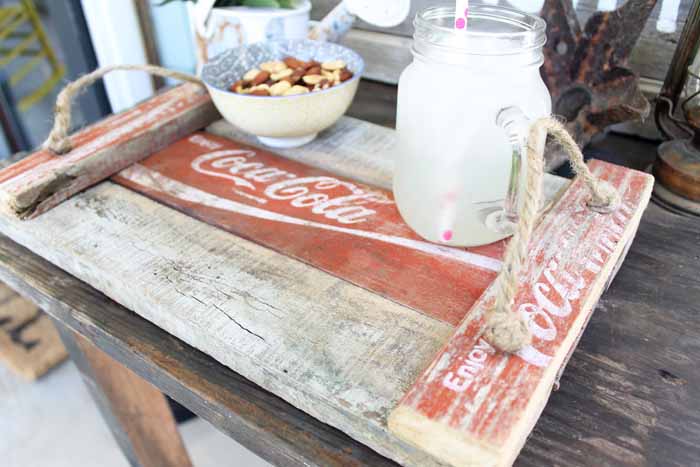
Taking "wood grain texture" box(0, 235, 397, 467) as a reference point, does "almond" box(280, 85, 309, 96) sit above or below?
above

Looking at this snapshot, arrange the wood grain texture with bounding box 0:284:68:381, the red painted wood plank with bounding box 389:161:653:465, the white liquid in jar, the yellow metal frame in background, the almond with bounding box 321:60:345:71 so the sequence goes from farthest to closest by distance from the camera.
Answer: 1. the yellow metal frame in background
2. the wood grain texture with bounding box 0:284:68:381
3. the almond with bounding box 321:60:345:71
4. the white liquid in jar
5. the red painted wood plank with bounding box 389:161:653:465

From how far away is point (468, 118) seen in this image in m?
0.42

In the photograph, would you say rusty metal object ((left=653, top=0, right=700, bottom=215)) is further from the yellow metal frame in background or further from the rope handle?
the yellow metal frame in background

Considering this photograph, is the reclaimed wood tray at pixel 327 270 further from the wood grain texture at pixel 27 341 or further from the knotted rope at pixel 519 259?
the wood grain texture at pixel 27 341

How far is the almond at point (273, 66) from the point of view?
655 mm

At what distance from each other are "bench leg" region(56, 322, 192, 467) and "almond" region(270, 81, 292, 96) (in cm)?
36

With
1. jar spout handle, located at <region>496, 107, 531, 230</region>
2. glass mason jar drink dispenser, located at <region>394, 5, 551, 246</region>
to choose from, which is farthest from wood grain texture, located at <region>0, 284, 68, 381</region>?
jar spout handle, located at <region>496, 107, 531, 230</region>

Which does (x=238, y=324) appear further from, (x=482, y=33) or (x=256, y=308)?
(x=482, y=33)

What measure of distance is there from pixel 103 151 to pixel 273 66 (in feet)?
0.73

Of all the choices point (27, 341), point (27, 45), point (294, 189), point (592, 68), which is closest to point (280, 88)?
point (294, 189)

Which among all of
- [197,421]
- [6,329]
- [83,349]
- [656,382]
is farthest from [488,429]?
[6,329]

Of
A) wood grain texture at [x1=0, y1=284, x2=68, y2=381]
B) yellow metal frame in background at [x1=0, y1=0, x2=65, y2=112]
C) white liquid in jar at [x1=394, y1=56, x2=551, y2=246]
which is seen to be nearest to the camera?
white liquid in jar at [x1=394, y1=56, x2=551, y2=246]

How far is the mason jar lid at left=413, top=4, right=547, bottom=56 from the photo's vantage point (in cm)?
40

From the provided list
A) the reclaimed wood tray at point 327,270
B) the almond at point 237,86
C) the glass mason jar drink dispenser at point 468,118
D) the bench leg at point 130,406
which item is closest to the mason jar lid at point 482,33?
the glass mason jar drink dispenser at point 468,118
